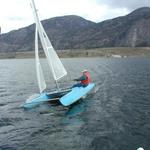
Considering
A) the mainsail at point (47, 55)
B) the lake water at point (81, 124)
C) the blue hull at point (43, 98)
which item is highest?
the mainsail at point (47, 55)

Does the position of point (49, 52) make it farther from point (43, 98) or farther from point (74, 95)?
point (74, 95)

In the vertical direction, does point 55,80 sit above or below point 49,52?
below

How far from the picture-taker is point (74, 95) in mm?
32531

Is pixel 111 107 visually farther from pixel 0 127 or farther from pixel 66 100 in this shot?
pixel 0 127

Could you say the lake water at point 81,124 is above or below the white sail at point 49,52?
below

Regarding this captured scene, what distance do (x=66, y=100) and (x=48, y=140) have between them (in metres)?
9.53

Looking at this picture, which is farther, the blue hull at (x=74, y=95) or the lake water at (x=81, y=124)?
the blue hull at (x=74, y=95)

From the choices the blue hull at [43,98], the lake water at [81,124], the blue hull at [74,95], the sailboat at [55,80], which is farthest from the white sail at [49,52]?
the lake water at [81,124]

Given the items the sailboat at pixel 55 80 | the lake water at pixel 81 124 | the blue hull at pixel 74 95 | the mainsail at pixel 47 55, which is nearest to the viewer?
the lake water at pixel 81 124

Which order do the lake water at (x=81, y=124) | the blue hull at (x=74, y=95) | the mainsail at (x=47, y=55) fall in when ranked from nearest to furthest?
the lake water at (x=81, y=124)
the blue hull at (x=74, y=95)
the mainsail at (x=47, y=55)

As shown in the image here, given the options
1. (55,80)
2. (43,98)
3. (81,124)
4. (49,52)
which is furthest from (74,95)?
(81,124)

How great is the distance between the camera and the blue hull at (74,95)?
3068 centimetres

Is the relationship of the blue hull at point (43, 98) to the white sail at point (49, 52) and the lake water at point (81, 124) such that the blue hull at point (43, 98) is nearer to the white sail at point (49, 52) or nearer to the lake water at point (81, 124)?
the lake water at point (81, 124)

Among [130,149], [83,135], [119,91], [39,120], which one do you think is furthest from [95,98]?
[130,149]
